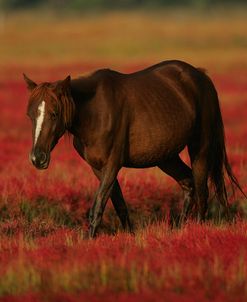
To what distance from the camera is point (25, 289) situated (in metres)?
5.28

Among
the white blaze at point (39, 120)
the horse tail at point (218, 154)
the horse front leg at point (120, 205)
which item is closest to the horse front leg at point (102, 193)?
the horse front leg at point (120, 205)

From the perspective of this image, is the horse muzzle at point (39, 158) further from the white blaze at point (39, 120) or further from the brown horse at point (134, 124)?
the white blaze at point (39, 120)

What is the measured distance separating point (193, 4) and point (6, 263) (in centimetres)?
9691

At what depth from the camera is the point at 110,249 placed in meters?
6.29

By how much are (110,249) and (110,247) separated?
0.16 metres

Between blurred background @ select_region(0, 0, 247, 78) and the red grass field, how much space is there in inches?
958

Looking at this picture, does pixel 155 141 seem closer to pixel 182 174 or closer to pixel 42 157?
pixel 182 174

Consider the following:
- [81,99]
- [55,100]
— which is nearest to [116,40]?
[81,99]

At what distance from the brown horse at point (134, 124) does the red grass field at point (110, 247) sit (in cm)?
34

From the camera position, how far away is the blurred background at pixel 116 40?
40.2 metres

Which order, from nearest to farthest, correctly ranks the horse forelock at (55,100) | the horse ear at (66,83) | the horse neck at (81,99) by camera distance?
the horse forelock at (55,100), the horse ear at (66,83), the horse neck at (81,99)

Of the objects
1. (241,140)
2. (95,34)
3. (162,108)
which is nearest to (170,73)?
(162,108)

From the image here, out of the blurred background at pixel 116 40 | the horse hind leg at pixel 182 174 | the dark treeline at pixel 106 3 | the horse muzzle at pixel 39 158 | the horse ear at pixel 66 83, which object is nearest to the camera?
the horse muzzle at pixel 39 158

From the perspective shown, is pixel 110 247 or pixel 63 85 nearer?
pixel 110 247
